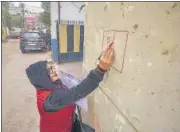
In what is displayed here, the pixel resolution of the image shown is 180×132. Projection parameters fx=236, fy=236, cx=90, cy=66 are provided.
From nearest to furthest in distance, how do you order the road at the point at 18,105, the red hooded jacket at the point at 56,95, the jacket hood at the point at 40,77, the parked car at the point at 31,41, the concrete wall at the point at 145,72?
the concrete wall at the point at 145,72 → the red hooded jacket at the point at 56,95 → the jacket hood at the point at 40,77 → the road at the point at 18,105 → the parked car at the point at 31,41

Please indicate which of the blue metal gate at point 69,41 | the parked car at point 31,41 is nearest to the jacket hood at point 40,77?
the blue metal gate at point 69,41

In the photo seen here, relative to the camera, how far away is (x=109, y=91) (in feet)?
6.66

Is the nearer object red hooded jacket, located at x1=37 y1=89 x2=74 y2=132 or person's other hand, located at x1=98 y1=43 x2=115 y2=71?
person's other hand, located at x1=98 y1=43 x2=115 y2=71

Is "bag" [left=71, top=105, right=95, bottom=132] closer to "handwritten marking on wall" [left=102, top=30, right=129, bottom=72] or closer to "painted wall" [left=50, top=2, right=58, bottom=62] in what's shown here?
"handwritten marking on wall" [left=102, top=30, right=129, bottom=72]

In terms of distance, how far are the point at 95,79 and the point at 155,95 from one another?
1.77 ft

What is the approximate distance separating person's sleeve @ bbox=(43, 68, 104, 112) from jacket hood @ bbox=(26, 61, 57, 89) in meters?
0.12

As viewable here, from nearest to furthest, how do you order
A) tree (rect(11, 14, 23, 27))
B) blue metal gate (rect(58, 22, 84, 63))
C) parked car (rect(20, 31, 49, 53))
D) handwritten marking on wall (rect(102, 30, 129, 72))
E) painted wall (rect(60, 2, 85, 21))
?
handwritten marking on wall (rect(102, 30, 129, 72)) → blue metal gate (rect(58, 22, 84, 63)) → painted wall (rect(60, 2, 85, 21)) → parked car (rect(20, 31, 49, 53)) → tree (rect(11, 14, 23, 27))

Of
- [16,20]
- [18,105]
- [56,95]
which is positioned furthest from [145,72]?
[16,20]

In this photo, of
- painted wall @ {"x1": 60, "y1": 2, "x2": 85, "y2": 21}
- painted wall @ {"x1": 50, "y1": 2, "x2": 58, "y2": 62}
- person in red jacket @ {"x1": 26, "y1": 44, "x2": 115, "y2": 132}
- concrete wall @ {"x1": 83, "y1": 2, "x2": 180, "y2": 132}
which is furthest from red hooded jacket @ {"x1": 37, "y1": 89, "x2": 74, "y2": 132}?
painted wall @ {"x1": 60, "y1": 2, "x2": 85, "y2": 21}

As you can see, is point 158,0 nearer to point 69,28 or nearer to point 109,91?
point 109,91

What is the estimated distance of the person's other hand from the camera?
1696 millimetres

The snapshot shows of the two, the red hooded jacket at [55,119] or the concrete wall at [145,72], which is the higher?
the concrete wall at [145,72]

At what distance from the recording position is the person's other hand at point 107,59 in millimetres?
1696

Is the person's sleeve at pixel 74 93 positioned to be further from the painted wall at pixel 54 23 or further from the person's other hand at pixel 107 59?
the painted wall at pixel 54 23
